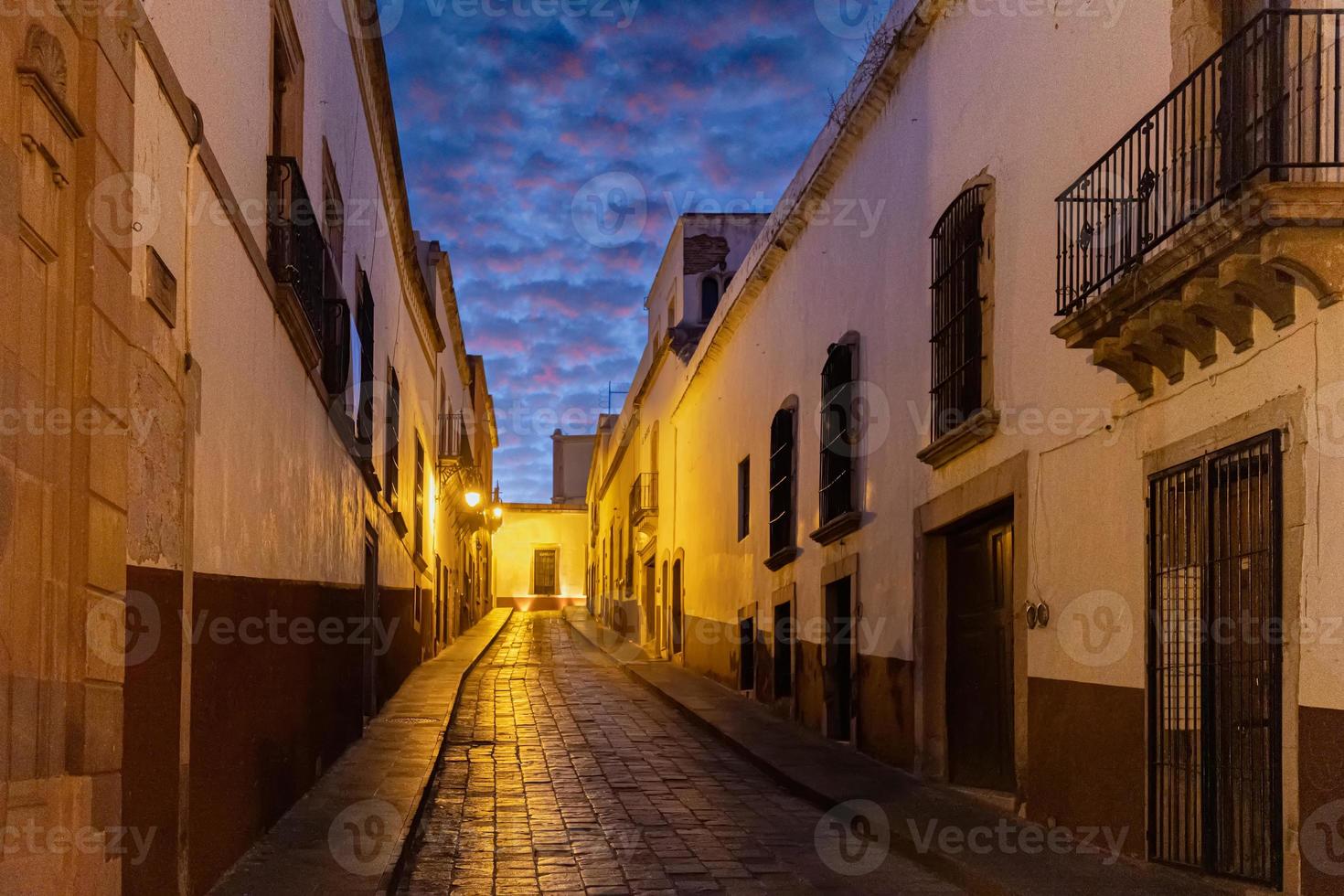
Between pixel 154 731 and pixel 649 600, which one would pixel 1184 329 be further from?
pixel 649 600

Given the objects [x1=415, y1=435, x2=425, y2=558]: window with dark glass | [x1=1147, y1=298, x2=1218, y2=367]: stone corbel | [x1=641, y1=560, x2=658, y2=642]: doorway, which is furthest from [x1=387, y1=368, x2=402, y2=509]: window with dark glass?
[x1=641, y1=560, x2=658, y2=642]: doorway

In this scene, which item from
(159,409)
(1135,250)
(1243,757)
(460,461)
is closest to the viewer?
(159,409)

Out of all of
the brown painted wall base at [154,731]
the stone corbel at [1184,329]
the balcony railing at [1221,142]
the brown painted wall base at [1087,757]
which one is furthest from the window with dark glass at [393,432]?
the stone corbel at [1184,329]

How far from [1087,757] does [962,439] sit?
8.72ft

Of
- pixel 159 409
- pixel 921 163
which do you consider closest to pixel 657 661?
pixel 921 163

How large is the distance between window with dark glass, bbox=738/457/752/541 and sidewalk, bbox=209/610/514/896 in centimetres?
570

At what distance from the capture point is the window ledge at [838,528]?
1258cm

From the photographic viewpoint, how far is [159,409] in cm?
546

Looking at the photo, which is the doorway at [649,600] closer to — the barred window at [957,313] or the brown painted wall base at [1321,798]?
the barred window at [957,313]

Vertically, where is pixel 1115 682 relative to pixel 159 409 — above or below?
below

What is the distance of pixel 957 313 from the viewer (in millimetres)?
9852

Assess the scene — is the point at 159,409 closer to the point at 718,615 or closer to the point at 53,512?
the point at 53,512

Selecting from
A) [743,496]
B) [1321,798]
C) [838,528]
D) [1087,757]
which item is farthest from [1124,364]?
[743,496]

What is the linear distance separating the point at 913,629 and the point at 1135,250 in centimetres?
450
